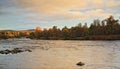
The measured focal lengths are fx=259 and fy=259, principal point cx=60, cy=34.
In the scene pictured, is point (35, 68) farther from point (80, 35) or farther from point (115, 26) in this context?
point (80, 35)

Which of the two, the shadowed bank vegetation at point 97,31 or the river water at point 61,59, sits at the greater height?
the shadowed bank vegetation at point 97,31

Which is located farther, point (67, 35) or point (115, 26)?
point (67, 35)

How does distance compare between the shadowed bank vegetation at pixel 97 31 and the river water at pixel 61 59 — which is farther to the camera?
the shadowed bank vegetation at pixel 97 31

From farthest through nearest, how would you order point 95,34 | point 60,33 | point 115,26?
point 60,33, point 95,34, point 115,26

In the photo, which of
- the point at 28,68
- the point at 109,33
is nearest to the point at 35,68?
the point at 28,68

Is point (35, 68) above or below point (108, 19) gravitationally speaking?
below

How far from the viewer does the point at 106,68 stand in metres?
32.1

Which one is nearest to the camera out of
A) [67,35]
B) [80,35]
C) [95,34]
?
[95,34]

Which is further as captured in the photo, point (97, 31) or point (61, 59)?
point (97, 31)

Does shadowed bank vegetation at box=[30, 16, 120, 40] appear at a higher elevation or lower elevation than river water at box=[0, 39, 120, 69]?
higher

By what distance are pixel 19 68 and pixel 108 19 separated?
122 m

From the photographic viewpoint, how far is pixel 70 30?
182750 mm

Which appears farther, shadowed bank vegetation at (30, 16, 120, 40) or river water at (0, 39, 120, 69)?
shadowed bank vegetation at (30, 16, 120, 40)

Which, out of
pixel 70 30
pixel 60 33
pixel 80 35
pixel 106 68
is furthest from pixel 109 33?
pixel 106 68
